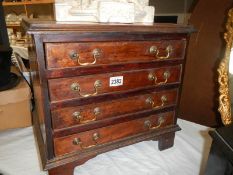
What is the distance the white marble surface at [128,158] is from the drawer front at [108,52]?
0.59 metres

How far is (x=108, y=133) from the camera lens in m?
1.02

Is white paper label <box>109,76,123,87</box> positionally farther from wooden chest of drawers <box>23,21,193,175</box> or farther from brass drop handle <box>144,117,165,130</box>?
brass drop handle <box>144,117,165,130</box>

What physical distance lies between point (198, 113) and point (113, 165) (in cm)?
78

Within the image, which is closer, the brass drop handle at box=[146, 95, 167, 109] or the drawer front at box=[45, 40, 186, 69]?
the drawer front at box=[45, 40, 186, 69]

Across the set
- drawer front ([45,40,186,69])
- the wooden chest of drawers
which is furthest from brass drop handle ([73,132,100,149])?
drawer front ([45,40,186,69])

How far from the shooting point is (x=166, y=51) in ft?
3.27

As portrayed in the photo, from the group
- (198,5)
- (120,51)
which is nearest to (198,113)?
(198,5)

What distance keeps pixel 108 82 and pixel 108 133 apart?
0.87 feet

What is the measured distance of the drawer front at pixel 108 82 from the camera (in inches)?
32.6

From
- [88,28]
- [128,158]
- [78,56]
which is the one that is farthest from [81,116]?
[128,158]

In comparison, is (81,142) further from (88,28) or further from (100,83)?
(88,28)

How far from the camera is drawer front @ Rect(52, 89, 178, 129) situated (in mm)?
876

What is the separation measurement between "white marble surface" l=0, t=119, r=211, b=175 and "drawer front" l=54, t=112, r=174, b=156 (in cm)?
20

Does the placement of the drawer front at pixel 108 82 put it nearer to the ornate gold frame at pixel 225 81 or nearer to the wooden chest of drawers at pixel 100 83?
the wooden chest of drawers at pixel 100 83
